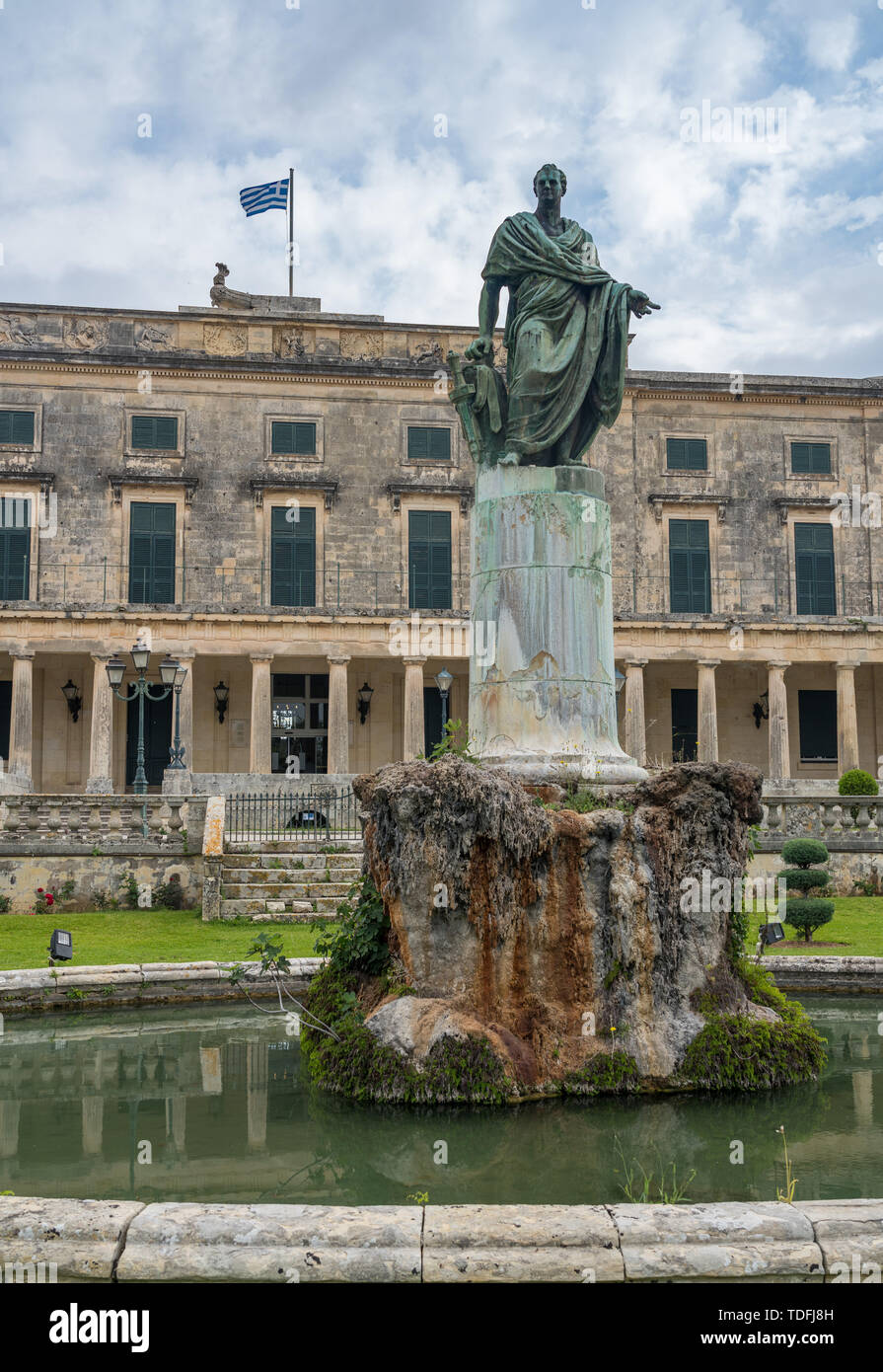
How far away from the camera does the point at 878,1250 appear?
12.2ft

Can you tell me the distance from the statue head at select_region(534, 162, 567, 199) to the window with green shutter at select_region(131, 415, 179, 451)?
2561cm

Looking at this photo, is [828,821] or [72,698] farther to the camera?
[72,698]

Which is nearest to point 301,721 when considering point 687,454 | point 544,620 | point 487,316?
point 687,454

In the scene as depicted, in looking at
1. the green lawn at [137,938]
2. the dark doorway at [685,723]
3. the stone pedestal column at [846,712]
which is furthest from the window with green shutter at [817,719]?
the green lawn at [137,938]

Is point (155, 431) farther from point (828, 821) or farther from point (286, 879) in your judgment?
point (828, 821)

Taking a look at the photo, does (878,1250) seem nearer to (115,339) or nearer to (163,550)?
(163,550)

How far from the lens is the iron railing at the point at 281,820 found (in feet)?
62.8

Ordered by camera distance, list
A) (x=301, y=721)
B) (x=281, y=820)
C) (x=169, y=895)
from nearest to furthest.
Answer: (x=169, y=895) < (x=281, y=820) < (x=301, y=721)

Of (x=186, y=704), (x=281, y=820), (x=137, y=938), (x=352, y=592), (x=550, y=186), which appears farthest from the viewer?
(x=352, y=592)

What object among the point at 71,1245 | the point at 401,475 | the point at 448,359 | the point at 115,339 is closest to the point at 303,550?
the point at 401,475

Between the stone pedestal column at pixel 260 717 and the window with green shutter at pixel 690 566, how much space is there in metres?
12.0

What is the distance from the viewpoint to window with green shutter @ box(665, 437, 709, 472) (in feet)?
115

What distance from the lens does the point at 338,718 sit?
100.0ft

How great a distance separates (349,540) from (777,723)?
1295 centimetres
